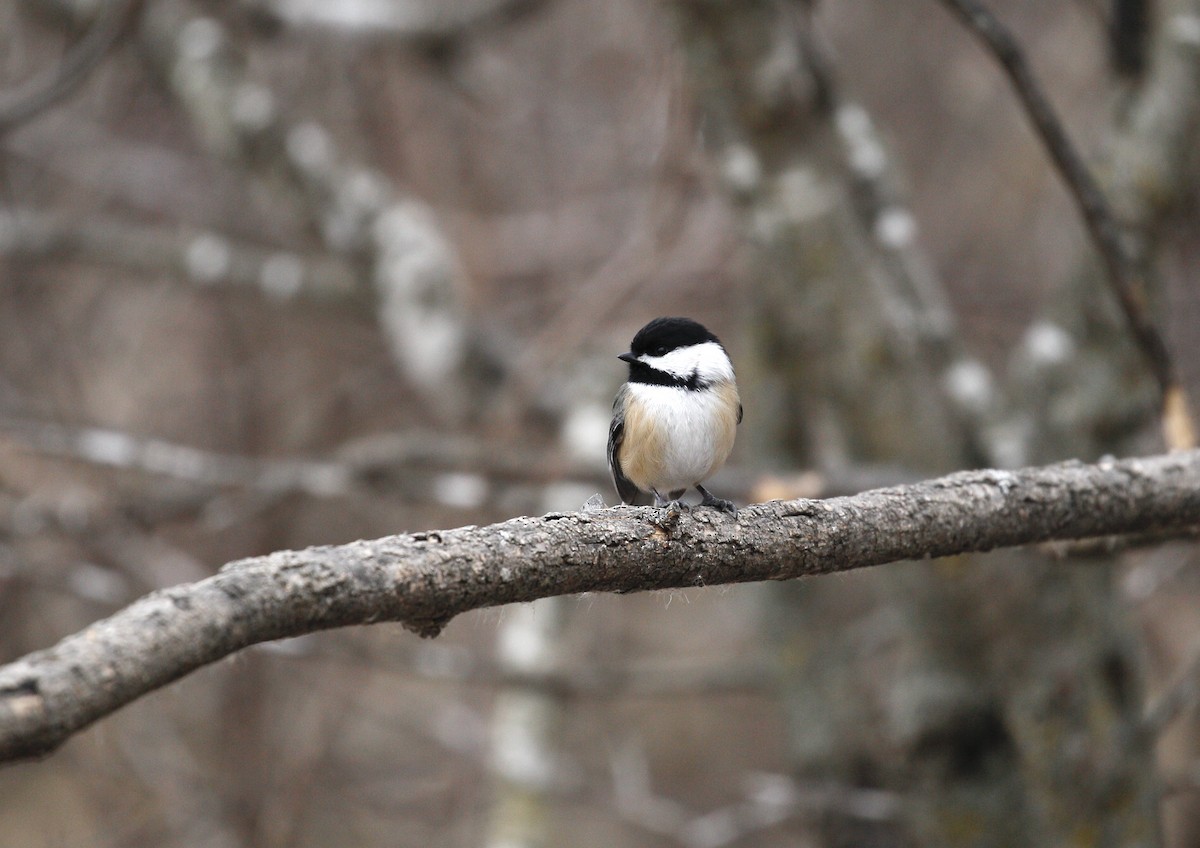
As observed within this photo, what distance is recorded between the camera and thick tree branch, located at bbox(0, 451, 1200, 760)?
1.14m

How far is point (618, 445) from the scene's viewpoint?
327 cm

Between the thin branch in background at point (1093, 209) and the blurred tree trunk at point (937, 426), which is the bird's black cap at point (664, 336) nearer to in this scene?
the blurred tree trunk at point (937, 426)

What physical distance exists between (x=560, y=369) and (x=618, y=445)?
2209mm

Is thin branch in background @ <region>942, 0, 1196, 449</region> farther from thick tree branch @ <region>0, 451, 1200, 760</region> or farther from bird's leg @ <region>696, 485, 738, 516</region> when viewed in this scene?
bird's leg @ <region>696, 485, 738, 516</region>

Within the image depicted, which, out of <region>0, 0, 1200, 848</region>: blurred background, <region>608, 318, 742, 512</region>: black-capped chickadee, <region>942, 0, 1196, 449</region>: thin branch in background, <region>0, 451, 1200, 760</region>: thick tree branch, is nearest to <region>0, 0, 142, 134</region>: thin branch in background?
<region>0, 0, 1200, 848</region>: blurred background

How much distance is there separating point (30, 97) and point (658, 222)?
2295 millimetres

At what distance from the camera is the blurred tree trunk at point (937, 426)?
136 inches

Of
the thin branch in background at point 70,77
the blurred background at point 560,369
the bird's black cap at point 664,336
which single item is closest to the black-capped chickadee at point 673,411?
the bird's black cap at point 664,336

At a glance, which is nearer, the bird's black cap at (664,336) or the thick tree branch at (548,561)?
the thick tree branch at (548,561)

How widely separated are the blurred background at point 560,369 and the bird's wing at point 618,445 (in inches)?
13.8

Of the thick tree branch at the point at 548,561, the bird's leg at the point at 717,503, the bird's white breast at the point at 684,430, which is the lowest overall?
the thick tree branch at the point at 548,561

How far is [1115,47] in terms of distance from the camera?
3.81 meters

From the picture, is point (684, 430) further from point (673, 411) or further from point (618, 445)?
point (618, 445)

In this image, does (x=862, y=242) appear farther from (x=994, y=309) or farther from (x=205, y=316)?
(x=205, y=316)
